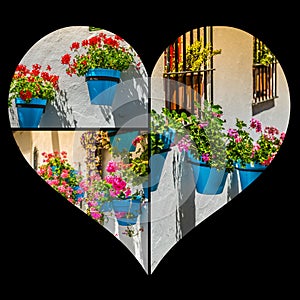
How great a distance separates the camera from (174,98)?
3518 millimetres

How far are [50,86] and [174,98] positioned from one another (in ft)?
2.61

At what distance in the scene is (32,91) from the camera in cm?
354

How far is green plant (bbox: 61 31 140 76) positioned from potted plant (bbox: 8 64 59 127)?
0.47 feet

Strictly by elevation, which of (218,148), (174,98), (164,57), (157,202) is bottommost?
(157,202)

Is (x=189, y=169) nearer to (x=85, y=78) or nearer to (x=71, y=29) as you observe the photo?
(x=85, y=78)

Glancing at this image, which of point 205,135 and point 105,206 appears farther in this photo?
point 105,206

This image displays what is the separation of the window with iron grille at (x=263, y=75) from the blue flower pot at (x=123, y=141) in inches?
31.8

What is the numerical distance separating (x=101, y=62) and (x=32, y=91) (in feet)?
1.56

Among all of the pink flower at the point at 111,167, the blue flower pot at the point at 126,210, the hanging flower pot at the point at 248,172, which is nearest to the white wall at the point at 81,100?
the pink flower at the point at 111,167

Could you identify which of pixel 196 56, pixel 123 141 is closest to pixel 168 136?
pixel 123 141

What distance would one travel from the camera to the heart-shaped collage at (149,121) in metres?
3.51

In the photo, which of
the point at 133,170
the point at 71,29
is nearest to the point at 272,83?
the point at 133,170

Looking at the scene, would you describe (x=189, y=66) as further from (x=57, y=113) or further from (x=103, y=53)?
(x=57, y=113)

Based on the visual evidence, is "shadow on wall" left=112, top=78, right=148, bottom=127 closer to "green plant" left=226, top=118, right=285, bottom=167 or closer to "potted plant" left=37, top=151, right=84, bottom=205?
"potted plant" left=37, top=151, right=84, bottom=205
